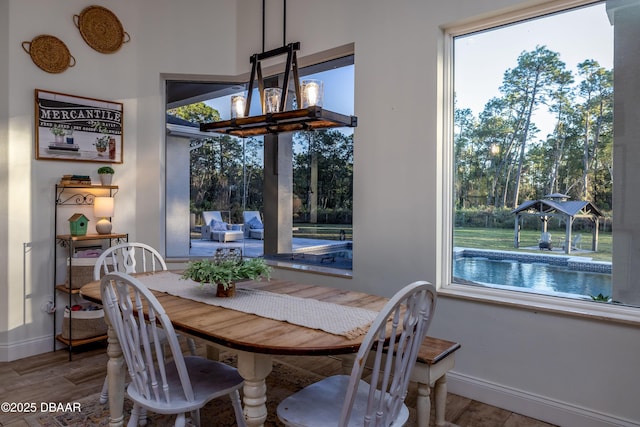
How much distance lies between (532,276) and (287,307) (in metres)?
1.54

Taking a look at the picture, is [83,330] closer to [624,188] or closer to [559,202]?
[559,202]

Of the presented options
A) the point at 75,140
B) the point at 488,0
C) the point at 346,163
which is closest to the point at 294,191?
the point at 346,163

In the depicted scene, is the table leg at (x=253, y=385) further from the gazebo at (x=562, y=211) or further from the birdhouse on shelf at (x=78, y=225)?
the birdhouse on shelf at (x=78, y=225)

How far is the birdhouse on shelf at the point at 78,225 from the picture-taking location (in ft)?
10.9

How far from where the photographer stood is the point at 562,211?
8.10 ft

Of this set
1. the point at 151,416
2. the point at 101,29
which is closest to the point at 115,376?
the point at 151,416

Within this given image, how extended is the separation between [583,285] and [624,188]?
0.57 meters

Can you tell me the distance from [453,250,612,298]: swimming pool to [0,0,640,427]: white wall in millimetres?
196

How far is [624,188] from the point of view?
7.35ft

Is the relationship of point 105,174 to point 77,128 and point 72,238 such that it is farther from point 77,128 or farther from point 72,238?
point 72,238

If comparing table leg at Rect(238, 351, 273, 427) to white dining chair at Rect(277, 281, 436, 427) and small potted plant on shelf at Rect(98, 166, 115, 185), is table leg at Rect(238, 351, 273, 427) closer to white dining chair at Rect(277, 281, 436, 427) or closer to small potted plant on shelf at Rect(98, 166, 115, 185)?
white dining chair at Rect(277, 281, 436, 427)

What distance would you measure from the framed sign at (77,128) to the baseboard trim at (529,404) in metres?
3.22

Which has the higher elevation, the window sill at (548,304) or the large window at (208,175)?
the large window at (208,175)

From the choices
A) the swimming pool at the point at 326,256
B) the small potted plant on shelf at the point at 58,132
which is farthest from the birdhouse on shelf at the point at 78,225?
the swimming pool at the point at 326,256
